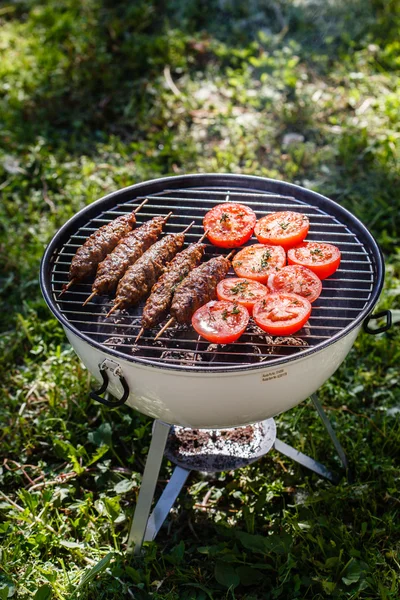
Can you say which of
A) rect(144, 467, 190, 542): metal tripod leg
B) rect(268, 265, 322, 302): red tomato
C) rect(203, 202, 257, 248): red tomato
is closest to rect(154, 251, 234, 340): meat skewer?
rect(203, 202, 257, 248): red tomato

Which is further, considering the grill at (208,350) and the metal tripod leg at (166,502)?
the metal tripod leg at (166,502)

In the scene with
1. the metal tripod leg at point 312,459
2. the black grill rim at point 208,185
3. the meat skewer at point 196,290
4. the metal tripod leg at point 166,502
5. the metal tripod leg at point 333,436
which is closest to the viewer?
the black grill rim at point 208,185

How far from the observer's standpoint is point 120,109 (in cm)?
647

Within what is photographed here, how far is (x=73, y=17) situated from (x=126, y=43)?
3.46 feet

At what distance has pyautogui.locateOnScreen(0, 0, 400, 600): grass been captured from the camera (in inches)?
118

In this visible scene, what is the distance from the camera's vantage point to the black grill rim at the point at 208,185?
2371mm

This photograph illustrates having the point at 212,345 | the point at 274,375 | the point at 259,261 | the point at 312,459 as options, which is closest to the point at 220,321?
the point at 212,345

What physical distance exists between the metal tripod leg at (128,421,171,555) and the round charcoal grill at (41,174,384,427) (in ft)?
0.43

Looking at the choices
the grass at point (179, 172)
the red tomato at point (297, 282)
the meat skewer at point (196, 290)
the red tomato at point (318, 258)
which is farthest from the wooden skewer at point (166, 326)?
the grass at point (179, 172)

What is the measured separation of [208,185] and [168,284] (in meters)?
0.86

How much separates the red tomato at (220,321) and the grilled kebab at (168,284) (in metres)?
0.18

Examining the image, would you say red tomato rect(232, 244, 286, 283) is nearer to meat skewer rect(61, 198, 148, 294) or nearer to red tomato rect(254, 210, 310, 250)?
red tomato rect(254, 210, 310, 250)

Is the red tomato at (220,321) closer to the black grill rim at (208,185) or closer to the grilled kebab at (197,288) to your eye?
the grilled kebab at (197,288)

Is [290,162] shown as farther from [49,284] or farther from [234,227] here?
[49,284]
